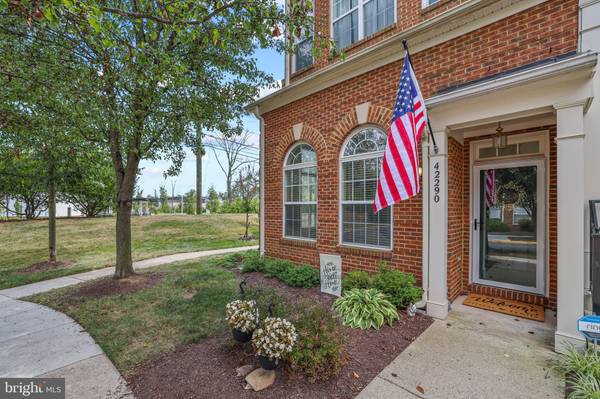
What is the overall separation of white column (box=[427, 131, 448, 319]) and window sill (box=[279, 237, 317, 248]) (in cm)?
267

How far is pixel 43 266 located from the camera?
28.2 feet

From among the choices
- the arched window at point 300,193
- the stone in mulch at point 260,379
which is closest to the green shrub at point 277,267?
the arched window at point 300,193

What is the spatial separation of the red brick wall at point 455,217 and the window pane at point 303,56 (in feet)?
13.3

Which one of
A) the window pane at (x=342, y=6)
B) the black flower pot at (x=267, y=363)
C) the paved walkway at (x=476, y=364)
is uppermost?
the window pane at (x=342, y=6)

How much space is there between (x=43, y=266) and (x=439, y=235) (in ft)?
35.2

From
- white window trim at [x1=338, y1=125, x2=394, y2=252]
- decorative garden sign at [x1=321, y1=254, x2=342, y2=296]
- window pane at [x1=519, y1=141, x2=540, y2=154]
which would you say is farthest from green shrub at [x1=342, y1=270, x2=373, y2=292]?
window pane at [x1=519, y1=141, x2=540, y2=154]

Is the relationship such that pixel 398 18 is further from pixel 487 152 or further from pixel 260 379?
pixel 260 379

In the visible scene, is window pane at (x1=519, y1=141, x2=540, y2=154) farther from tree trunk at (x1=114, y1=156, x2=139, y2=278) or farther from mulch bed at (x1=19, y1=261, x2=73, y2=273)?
mulch bed at (x1=19, y1=261, x2=73, y2=273)

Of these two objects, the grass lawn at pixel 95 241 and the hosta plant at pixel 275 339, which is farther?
the grass lawn at pixel 95 241

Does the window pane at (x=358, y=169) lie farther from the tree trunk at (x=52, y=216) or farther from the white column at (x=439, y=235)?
the tree trunk at (x=52, y=216)

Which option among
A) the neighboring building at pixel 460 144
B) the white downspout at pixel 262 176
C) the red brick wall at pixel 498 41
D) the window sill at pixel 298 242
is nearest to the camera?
the neighboring building at pixel 460 144

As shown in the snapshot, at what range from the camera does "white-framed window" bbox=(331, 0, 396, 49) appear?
18.2 ft

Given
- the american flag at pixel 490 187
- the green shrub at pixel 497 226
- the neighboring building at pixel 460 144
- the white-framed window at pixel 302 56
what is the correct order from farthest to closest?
the white-framed window at pixel 302 56 → the american flag at pixel 490 187 → the green shrub at pixel 497 226 → the neighboring building at pixel 460 144

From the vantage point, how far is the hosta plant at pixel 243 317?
3193mm
